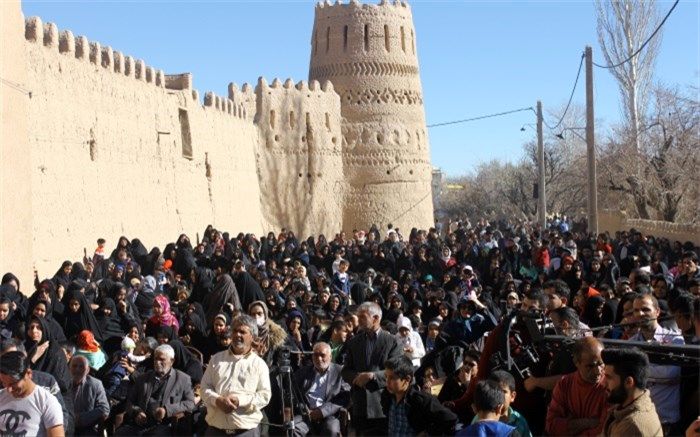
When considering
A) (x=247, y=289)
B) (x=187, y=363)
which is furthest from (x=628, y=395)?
(x=247, y=289)

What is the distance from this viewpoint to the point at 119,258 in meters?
14.4

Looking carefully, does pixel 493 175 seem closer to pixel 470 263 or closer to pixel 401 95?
pixel 401 95

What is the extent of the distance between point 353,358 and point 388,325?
7.87ft

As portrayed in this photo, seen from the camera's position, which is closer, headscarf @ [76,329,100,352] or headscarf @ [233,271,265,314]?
headscarf @ [76,329,100,352]

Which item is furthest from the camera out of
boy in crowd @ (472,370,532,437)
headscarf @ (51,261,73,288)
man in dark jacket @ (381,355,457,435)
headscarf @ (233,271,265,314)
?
headscarf @ (233,271,265,314)

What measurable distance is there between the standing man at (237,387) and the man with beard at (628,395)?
2552 mm

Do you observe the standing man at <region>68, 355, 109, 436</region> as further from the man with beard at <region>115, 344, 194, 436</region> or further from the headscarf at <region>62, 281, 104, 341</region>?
the headscarf at <region>62, 281, 104, 341</region>

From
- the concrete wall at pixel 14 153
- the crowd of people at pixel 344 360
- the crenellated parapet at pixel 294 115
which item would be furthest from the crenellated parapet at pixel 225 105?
the crowd of people at pixel 344 360

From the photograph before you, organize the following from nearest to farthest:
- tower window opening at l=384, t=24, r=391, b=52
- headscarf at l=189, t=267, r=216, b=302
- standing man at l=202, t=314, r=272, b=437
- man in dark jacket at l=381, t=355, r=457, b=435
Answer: man in dark jacket at l=381, t=355, r=457, b=435 → standing man at l=202, t=314, r=272, b=437 → headscarf at l=189, t=267, r=216, b=302 → tower window opening at l=384, t=24, r=391, b=52

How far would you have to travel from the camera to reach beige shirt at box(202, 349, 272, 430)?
21.4 ft

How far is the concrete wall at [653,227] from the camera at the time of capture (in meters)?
20.4

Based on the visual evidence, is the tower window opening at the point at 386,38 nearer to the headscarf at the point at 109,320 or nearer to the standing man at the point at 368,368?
the headscarf at the point at 109,320

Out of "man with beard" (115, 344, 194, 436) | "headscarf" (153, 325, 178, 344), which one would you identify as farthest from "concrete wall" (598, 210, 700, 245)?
"man with beard" (115, 344, 194, 436)

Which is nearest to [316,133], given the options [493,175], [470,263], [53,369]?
[470,263]
